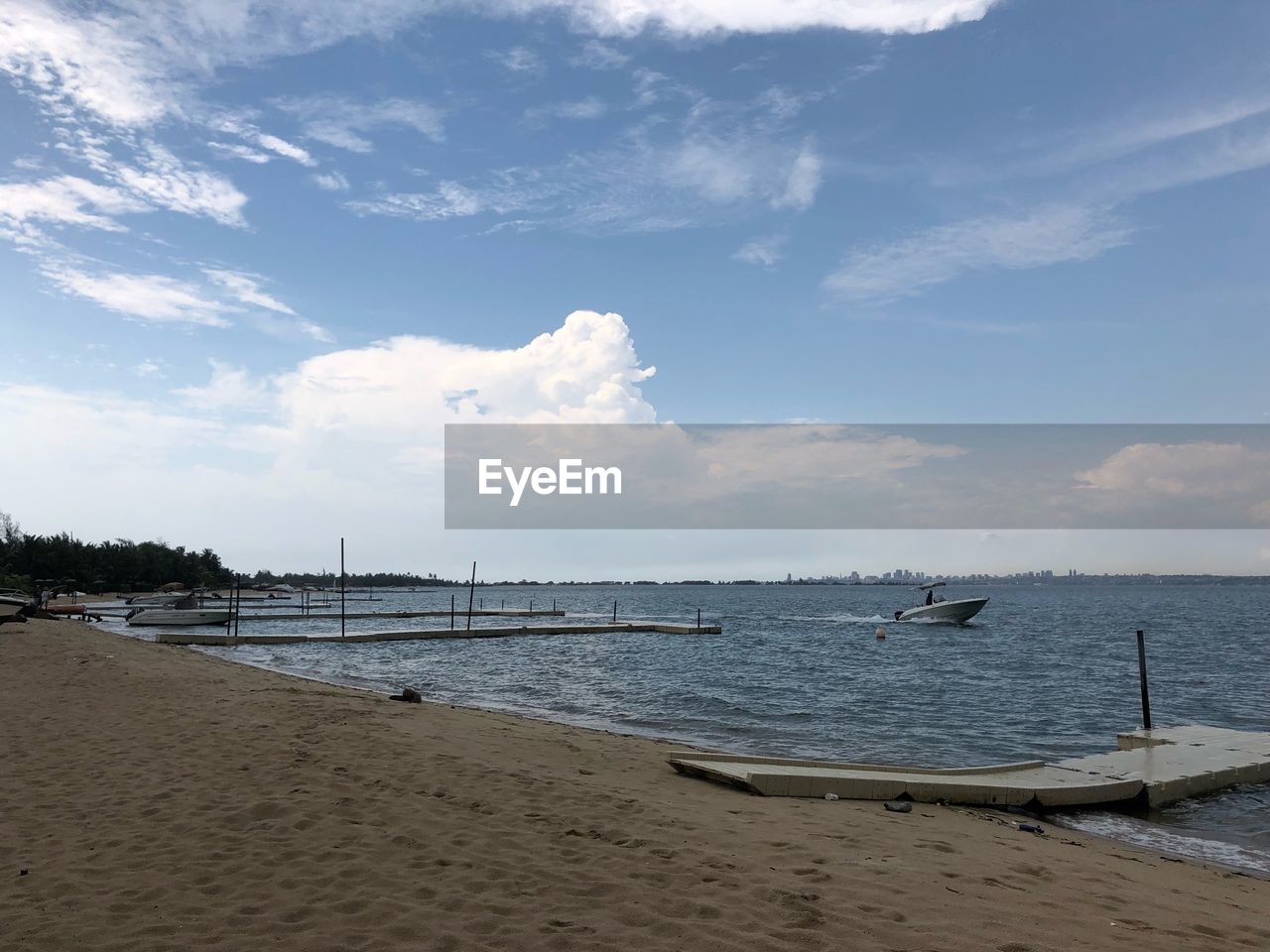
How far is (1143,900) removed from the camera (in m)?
6.99

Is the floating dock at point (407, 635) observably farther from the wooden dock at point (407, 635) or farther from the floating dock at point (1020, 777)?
the floating dock at point (1020, 777)

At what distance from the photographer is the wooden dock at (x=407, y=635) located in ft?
127

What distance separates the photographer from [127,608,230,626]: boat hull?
51.2 meters

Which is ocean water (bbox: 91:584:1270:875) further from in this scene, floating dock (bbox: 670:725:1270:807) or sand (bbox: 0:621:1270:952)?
sand (bbox: 0:621:1270:952)

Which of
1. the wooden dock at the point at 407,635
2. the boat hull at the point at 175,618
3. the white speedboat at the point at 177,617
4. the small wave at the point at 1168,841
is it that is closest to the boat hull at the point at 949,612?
the wooden dock at the point at 407,635

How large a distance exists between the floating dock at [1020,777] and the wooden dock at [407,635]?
105 feet

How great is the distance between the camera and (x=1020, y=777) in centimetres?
1234

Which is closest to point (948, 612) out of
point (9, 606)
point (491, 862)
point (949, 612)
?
point (949, 612)

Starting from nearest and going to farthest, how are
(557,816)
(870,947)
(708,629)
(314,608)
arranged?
(870,947)
(557,816)
(708,629)
(314,608)

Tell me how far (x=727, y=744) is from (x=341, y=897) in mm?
12405

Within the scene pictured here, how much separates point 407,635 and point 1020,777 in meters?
37.3

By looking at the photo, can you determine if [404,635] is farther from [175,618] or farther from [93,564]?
[93,564]

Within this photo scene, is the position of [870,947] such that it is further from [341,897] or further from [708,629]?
[708,629]

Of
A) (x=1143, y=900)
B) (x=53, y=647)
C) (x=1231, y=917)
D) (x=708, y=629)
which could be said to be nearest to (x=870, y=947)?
(x=1143, y=900)
